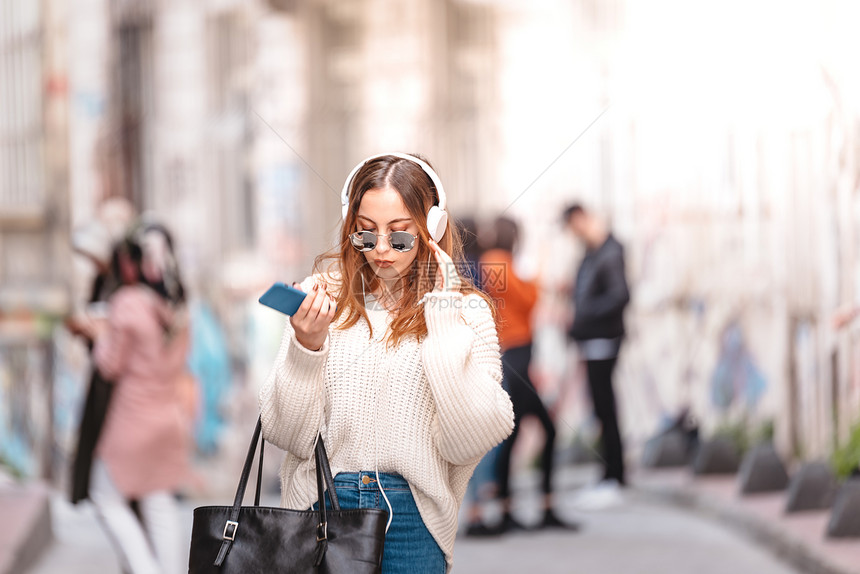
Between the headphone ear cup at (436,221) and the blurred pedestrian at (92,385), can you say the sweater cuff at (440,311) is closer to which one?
the headphone ear cup at (436,221)

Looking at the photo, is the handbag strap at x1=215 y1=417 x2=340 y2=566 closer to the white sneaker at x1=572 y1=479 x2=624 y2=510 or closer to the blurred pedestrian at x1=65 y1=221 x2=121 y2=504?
the blurred pedestrian at x1=65 y1=221 x2=121 y2=504

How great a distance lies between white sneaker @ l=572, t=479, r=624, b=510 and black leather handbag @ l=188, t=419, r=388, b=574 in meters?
4.78

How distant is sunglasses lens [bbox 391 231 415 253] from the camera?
93.8 inches

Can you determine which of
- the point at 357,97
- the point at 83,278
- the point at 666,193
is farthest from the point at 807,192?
the point at 83,278

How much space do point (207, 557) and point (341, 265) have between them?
69 cm

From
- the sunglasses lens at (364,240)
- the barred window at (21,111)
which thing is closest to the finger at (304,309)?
the sunglasses lens at (364,240)

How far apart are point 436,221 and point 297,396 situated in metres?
0.47

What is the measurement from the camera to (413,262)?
8.18ft

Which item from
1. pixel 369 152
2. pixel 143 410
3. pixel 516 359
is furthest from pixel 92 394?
pixel 369 152

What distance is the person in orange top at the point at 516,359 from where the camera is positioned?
242 inches

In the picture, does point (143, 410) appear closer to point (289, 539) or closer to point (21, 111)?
point (289, 539)

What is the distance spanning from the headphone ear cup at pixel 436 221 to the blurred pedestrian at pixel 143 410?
2.57 meters

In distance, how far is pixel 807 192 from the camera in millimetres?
6328

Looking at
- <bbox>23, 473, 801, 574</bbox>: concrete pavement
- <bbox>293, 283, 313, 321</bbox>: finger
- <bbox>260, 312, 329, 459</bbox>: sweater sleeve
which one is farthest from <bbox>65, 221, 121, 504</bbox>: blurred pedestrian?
<bbox>293, 283, 313, 321</bbox>: finger
